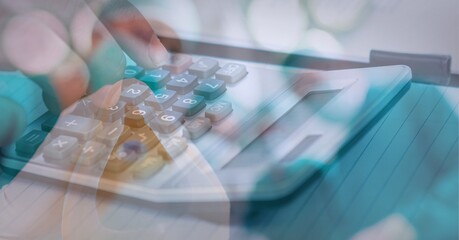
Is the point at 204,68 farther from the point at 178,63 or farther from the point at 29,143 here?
the point at 29,143

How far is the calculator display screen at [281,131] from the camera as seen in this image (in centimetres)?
38

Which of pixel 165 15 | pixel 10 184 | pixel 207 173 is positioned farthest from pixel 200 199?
pixel 165 15

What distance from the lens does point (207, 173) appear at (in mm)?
365

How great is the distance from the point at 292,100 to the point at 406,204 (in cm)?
12

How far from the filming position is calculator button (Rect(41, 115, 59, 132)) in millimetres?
417

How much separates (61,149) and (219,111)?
11 cm

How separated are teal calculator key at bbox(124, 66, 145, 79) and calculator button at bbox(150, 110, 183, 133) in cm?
6

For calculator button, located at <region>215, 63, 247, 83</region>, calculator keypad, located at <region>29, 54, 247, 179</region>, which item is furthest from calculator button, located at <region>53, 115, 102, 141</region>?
calculator button, located at <region>215, 63, 247, 83</region>

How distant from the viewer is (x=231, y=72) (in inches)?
18.1

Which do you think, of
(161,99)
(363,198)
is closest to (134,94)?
(161,99)

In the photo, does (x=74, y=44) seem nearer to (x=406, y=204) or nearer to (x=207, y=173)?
(x=207, y=173)

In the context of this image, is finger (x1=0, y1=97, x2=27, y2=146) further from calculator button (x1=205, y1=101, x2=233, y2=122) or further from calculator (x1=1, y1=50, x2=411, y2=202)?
calculator button (x1=205, y1=101, x2=233, y2=122)

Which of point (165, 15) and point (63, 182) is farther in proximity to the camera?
point (165, 15)

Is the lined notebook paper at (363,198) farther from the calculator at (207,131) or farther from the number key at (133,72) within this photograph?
the number key at (133,72)
